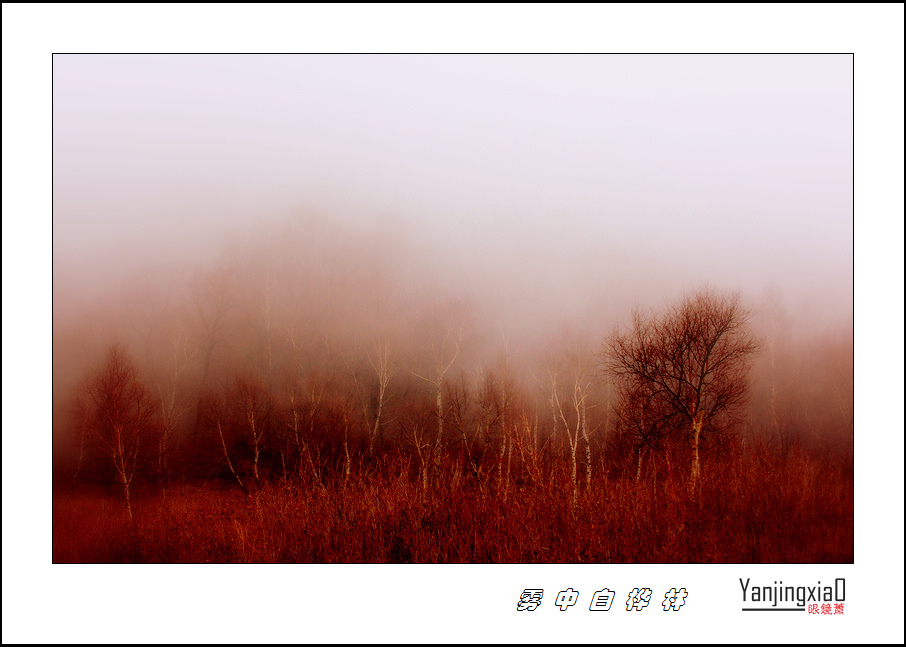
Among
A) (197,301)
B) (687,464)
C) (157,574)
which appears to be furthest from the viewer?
(197,301)

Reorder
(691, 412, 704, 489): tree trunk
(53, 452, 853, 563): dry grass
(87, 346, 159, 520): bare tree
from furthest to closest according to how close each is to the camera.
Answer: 1. (87, 346, 159, 520): bare tree
2. (691, 412, 704, 489): tree trunk
3. (53, 452, 853, 563): dry grass

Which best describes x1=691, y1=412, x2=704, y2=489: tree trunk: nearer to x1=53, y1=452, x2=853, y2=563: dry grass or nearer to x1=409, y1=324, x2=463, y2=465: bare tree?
x1=53, y1=452, x2=853, y2=563: dry grass

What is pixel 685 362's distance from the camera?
471 cm

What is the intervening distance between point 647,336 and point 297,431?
3997 mm

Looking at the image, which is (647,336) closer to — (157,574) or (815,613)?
(815,613)

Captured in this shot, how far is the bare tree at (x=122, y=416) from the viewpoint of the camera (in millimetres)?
4672

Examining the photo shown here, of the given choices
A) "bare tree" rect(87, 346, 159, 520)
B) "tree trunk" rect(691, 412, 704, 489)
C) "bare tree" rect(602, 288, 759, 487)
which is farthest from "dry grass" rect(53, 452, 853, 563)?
"bare tree" rect(602, 288, 759, 487)

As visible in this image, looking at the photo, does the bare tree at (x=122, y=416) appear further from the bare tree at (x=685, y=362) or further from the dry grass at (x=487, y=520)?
the bare tree at (x=685, y=362)

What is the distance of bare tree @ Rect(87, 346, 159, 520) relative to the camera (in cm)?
467

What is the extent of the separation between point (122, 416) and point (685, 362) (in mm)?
6114

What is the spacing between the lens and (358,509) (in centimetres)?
467

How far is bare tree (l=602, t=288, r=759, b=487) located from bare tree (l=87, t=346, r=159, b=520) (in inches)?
201

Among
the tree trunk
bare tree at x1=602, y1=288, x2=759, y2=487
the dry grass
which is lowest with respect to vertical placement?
the dry grass

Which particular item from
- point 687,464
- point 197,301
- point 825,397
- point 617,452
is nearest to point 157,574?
point 197,301
